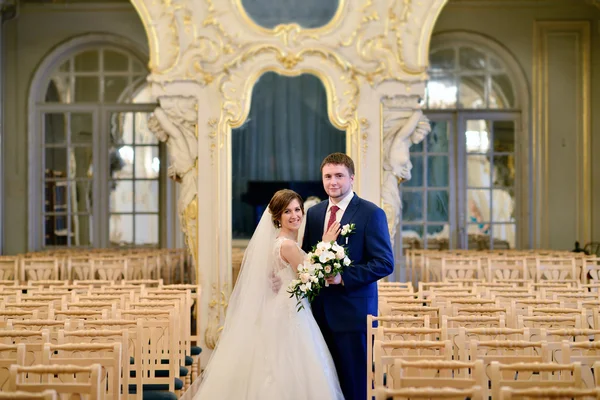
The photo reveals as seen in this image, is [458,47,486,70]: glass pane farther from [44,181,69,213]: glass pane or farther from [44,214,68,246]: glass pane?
[44,214,68,246]: glass pane

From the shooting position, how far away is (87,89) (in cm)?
1550

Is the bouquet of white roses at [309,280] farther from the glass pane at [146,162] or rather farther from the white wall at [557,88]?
the white wall at [557,88]

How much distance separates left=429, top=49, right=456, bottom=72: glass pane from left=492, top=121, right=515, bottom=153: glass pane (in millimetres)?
1304

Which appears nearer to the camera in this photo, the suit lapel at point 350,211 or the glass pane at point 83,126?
the suit lapel at point 350,211

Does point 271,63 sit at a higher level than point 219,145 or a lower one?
higher

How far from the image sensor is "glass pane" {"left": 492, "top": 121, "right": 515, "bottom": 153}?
15484mm

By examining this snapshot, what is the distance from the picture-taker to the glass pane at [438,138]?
15.4m

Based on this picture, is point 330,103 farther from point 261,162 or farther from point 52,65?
point 52,65

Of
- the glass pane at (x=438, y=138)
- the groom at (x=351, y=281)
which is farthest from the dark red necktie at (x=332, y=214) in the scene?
the glass pane at (x=438, y=138)

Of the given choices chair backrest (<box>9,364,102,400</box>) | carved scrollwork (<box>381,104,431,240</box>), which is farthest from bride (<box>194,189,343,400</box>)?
carved scrollwork (<box>381,104,431,240</box>)

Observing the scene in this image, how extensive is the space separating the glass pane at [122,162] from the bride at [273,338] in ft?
33.1

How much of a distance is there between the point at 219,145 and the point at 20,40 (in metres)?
6.59

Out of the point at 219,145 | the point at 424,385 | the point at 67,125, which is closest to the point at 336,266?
the point at 424,385

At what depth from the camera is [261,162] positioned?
11.0 m
